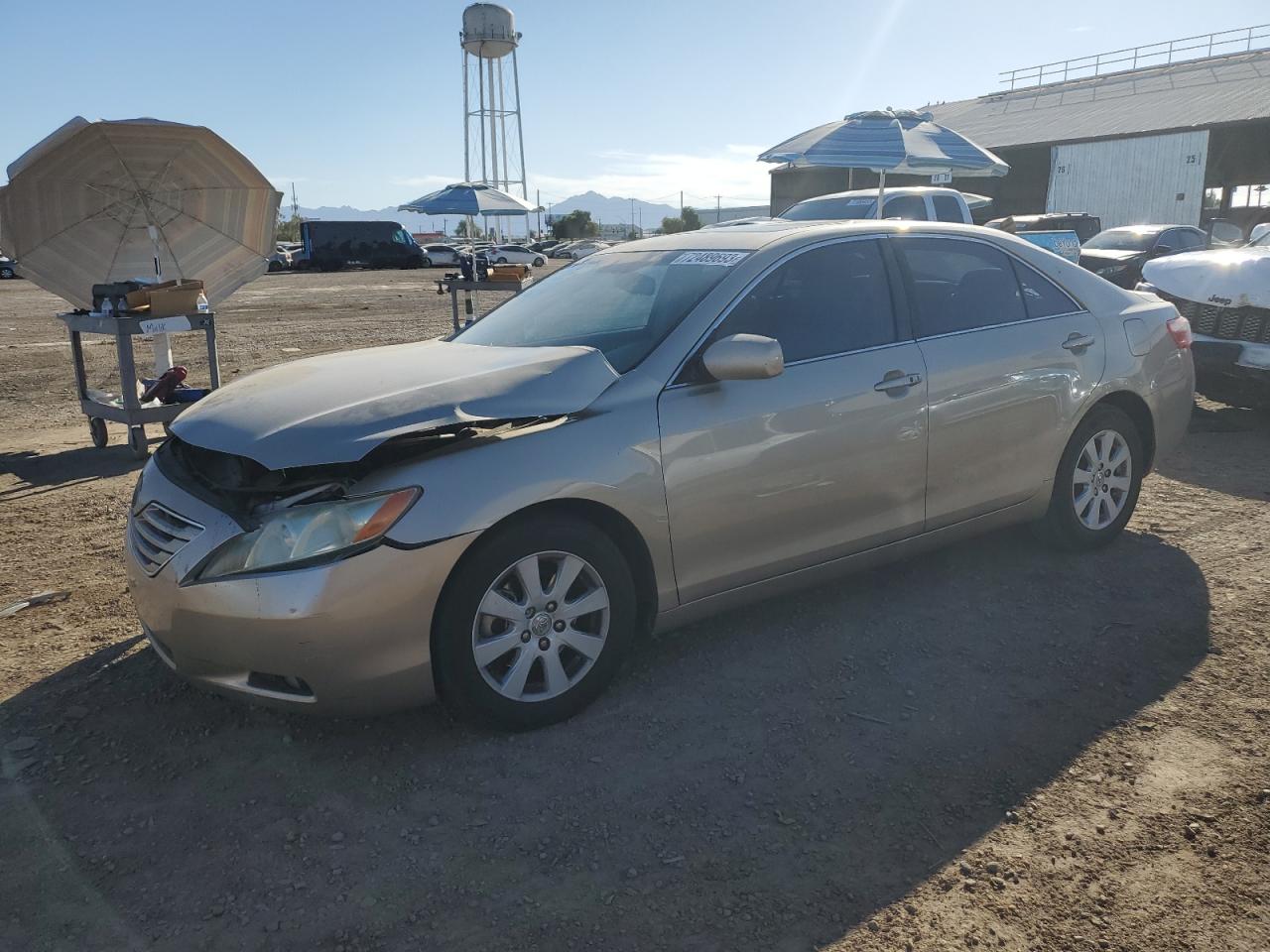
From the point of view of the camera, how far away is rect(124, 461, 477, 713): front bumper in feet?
9.42

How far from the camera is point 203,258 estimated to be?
8859 mm

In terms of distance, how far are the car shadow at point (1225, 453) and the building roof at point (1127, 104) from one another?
27.2 meters

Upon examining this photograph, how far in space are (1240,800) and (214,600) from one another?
3085 mm

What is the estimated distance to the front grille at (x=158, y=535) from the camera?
313 centimetres

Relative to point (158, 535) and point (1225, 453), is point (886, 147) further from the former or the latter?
point (158, 535)

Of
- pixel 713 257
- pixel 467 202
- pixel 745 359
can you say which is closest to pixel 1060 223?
pixel 467 202

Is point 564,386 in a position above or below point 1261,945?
above

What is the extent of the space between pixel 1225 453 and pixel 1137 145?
30893 millimetres

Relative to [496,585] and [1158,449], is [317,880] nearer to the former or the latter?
[496,585]

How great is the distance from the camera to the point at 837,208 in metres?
12.9

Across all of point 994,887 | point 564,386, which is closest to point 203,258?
point 564,386

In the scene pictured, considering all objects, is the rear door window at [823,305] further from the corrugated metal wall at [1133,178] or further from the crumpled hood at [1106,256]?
the corrugated metal wall at [1133,178]

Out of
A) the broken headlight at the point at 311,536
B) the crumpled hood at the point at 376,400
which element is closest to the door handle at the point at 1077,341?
the crumpled hood at the point at 376,400

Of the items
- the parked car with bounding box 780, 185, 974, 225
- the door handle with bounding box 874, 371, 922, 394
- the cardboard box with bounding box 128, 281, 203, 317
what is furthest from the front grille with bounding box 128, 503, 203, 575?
the parked car with bounding box 780, 185, 974, 225
